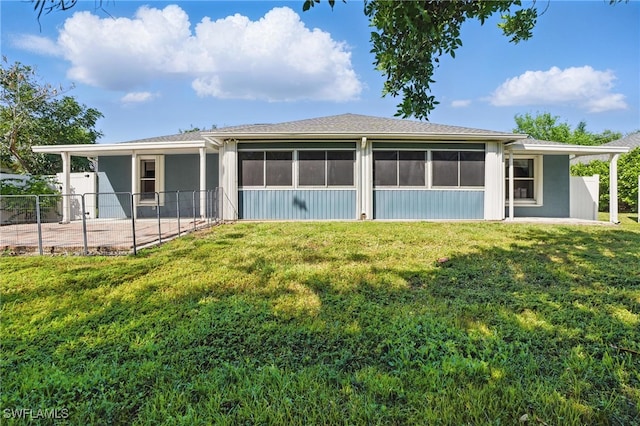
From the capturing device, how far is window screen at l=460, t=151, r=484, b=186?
1001 centimetres

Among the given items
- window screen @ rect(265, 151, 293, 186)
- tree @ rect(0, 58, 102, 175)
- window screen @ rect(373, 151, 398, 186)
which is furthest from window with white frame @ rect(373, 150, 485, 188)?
tree @ rect(0, 58, 102, 175)

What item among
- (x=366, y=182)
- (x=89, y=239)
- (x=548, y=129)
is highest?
(x=548, y=129)

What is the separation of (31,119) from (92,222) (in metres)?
14.6

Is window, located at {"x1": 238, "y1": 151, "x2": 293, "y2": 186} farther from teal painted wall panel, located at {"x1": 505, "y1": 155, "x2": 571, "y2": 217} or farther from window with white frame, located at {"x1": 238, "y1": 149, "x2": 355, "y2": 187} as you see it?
teal painted wall panel, located at {"x1": 505, "y1": 155, "x2": 571, "y2": 217}

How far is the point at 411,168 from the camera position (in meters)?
10.0

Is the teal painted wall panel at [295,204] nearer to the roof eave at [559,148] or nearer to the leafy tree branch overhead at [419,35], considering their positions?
the roof eave at [559,148]

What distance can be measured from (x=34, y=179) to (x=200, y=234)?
9628 millimetres

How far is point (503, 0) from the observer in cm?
285

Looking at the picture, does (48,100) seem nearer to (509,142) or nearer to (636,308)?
(509,142)

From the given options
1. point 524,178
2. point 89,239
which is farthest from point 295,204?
point 524,178

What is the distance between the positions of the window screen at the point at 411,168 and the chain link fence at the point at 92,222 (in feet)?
18.6

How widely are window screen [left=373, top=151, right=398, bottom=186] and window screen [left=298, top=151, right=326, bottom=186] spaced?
1.60 metres

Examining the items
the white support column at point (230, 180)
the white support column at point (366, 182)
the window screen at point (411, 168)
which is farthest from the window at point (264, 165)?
the window screen at point (411, 168)

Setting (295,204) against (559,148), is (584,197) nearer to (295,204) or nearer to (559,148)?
(559,148)
